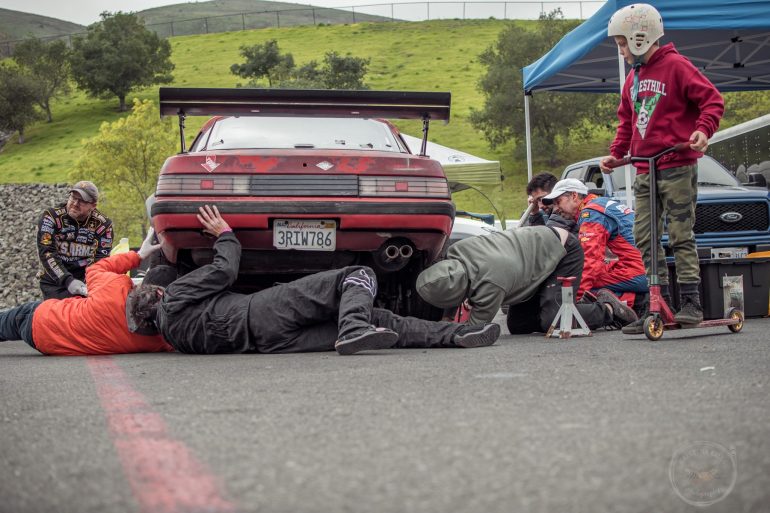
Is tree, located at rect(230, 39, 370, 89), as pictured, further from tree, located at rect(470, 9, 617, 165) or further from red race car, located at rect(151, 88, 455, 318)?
red race car, located at rect(151, 88, 455, 318)

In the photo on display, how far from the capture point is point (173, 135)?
4259 centimetres

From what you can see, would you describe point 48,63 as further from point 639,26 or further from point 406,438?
point 406,438

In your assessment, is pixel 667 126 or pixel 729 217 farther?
pixel 729 217

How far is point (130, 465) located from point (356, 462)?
2.07ft

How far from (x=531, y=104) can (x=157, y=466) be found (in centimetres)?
5150

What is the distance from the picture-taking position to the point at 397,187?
6336mm

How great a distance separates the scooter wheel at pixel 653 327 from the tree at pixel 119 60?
78.0m

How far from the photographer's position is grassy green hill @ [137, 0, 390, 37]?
122 m

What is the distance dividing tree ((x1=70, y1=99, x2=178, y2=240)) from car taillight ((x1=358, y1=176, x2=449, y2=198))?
32.9 meters

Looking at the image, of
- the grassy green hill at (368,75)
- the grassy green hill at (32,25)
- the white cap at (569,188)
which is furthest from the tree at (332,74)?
the grassy green hill at (32,25)

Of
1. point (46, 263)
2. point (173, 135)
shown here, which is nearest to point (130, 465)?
point (46, 263)

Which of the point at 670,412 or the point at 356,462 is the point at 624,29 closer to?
the point at 670,412

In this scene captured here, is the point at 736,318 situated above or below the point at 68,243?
below

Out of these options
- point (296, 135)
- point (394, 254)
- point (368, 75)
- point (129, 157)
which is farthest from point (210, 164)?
point (368, 75)
